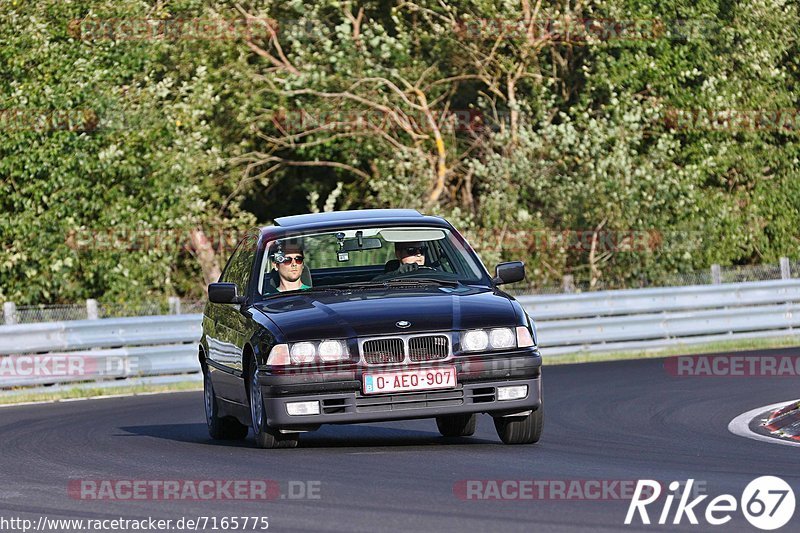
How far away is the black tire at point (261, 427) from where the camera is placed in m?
10.8

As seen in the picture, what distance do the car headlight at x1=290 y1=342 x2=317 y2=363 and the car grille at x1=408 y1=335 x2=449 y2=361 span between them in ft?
2.06

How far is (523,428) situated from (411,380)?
Answer: 1.09 metres

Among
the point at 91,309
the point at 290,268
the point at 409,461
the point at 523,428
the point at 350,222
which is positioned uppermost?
the point at 350,222

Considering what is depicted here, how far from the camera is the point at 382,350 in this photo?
1039 centimetres

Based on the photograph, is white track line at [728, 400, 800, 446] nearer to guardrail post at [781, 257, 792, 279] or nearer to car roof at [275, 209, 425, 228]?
car roof at [275, 209, 425, 228]

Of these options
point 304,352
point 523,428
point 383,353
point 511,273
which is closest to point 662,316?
point 511,273

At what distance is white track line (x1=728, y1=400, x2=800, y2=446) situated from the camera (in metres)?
11.4

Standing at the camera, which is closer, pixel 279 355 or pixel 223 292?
pixel 279 355

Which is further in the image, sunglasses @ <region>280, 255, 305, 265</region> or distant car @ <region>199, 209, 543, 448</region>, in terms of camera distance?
sunglasses @ <region>280, 255, 305, 265</region>

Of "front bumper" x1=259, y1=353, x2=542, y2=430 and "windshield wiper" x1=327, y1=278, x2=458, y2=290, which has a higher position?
"windshield wiper" x1=327, y1=278, x2=458, y2=290

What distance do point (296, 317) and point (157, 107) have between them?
755 inches

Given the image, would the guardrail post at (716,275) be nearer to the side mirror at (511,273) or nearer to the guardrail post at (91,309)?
the guardrail post at (91,309)

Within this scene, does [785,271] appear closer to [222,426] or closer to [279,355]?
[222,426]

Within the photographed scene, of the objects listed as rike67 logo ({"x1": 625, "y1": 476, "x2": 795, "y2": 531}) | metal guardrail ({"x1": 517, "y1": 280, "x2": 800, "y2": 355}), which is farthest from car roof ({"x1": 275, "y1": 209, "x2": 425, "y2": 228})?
metal guardrail ({"x1": 517, "y1": 280, "x2": 800, "y2": 355})
